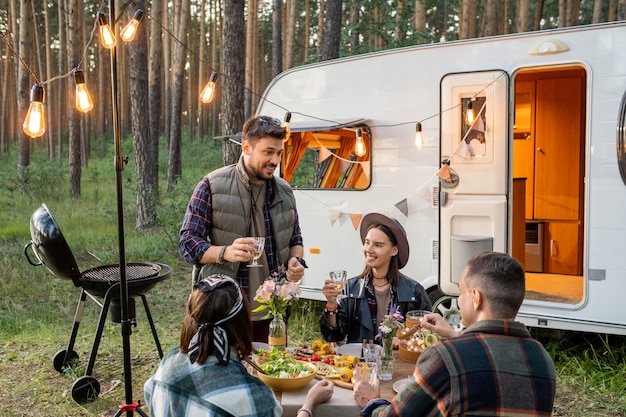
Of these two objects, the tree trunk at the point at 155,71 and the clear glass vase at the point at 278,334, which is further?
the tree trunk at the point at 155,71

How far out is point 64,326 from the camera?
646 centimetres

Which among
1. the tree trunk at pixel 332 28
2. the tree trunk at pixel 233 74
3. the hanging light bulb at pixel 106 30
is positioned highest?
the tree trunk at pixel 332 28

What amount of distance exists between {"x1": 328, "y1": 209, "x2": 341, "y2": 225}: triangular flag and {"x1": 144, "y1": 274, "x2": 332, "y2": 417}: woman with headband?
3.88 m

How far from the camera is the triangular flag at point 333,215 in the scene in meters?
5.96

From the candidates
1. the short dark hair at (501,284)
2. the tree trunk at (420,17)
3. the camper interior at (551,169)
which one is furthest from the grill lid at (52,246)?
the tree trunk at (420,17)

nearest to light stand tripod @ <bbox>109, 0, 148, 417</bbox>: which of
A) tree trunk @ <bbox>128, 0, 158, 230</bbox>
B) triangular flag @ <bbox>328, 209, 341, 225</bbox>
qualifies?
triangular flag @ <bbox>328, 209, 341, 225</bbox>

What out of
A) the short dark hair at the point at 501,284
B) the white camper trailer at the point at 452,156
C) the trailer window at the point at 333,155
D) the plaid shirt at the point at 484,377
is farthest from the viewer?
the trailer window at the point at 333,155

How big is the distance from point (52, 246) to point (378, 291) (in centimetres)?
242

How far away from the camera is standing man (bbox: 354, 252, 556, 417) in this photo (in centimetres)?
180

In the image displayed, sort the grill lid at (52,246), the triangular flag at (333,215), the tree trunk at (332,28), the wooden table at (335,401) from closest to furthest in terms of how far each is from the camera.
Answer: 1. the wooden table at (335,401)
2. the grill lid at (52,246)
3. the triangular flag at (333,215)
4. the tree trunk at (332,28)

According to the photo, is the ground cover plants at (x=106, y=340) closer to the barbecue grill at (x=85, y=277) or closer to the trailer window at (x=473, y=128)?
the barbecue grill at (x=85, y=277)

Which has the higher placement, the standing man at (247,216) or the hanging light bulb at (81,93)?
the hanging light bulb at (81,93)

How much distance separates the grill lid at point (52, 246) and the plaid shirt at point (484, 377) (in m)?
3.20

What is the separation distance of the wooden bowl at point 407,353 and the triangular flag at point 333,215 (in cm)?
302
